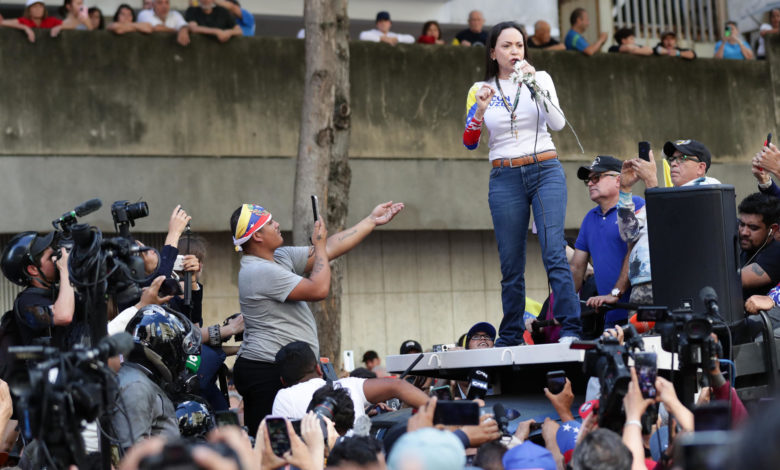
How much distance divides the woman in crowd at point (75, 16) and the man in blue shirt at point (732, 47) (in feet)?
29.5

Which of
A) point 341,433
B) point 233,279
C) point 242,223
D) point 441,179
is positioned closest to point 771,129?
point 441,179

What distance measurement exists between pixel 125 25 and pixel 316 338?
749 cm

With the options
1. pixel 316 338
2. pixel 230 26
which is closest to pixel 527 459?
pixel 316 338

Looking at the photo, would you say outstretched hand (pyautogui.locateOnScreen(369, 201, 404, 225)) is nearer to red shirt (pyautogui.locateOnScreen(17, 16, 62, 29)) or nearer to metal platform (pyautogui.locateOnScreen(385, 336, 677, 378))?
metal platform (pyautogui.locateOnScreen(385, 336, 677, 378))

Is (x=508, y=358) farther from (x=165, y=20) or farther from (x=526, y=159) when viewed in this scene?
(x=165, y=20)

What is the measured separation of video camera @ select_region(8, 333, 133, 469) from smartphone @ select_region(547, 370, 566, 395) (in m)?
2.36

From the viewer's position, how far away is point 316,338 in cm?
773

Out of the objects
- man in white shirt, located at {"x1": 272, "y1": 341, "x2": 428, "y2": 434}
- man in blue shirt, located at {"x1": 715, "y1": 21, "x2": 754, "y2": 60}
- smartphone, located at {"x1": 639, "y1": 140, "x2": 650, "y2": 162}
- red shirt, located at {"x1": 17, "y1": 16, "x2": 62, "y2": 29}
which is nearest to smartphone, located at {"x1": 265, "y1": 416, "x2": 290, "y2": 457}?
man in white shirt, located at {"x1": 272, "y1": 341, "x2": 428, "y2": 434}

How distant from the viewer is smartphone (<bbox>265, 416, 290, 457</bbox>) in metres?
5.25

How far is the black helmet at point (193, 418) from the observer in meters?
6.89

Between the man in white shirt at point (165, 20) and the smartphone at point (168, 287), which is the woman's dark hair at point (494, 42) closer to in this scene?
the smartphone at point (168, 287)

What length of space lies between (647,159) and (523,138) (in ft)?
2.92

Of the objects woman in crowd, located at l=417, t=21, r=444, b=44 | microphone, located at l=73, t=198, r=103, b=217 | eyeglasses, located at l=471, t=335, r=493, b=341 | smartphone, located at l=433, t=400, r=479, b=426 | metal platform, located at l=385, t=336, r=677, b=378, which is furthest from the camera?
woman in crowd, located at l=417, t=21, r=444, b=44

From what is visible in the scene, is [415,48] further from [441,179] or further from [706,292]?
[706,292]
